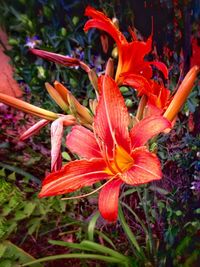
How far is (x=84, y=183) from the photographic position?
3.24 feet

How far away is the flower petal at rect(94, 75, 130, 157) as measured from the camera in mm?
985

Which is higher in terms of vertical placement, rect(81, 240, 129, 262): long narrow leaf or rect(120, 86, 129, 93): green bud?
rect(120, 86, 129, 93): green bud

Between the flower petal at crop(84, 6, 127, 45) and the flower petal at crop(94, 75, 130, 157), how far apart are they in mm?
97

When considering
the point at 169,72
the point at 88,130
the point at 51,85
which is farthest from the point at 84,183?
the point at 169,72

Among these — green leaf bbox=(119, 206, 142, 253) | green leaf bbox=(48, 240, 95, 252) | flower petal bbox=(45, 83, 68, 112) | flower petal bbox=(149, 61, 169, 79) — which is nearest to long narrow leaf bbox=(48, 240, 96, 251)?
green leaf bbox=(48, 240, 95, 252)

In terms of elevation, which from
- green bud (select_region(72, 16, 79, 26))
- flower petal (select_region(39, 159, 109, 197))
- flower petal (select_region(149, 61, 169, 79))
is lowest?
flower petal (select_region(39, 159, 109, 197))

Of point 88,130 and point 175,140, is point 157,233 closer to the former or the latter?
point 175,140

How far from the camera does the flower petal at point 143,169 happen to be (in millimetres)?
946

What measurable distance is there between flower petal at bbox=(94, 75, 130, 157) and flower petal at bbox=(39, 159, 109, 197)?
4 cm

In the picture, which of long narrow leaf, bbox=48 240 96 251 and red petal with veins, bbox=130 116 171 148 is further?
long narrow leaf, bbox=48 240 96 251

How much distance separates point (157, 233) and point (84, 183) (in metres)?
0.31

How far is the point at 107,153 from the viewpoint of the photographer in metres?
0.99

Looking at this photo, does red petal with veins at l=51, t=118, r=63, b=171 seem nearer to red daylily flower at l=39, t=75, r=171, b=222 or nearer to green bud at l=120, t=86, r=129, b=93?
red daylily flower at l=39, t=75, r=171, b=222

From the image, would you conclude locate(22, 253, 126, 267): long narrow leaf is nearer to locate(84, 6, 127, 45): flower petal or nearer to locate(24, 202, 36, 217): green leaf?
locate(24, 202, 36, 217): green leaf
